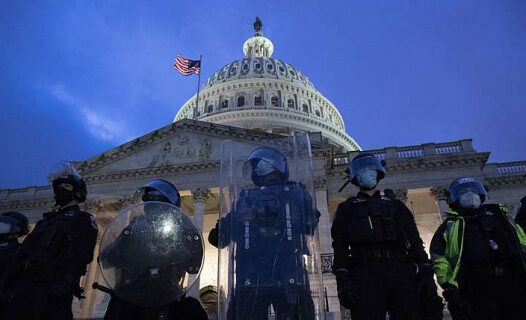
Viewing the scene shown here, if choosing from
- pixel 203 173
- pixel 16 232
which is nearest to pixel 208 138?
pixel 203 173

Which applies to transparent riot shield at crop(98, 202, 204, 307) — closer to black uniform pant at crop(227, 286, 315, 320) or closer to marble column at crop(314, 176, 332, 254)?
black uniform pant at crop(227, 286, 315, 320)

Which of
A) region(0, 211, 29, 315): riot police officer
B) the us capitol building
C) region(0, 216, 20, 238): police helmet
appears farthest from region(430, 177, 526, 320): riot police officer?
the us capitol building

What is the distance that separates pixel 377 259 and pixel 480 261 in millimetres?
1670

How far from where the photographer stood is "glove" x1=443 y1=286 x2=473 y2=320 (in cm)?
518

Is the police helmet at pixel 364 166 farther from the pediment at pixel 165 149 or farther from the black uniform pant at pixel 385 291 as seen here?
the pediment at pixel 165 149

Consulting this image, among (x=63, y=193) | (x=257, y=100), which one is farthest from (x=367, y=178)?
(x=257, y=100)

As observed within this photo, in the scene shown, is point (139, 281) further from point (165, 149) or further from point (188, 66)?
point (188, 66)

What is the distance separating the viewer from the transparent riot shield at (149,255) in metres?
4.34

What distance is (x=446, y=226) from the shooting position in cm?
625

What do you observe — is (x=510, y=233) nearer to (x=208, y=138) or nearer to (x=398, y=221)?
(x=398, y=221)

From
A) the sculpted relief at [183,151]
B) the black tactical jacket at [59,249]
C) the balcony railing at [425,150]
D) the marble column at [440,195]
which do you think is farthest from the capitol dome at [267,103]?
the black tactical jacket at [59,249]

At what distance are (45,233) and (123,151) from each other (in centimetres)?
2407

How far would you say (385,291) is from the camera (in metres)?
4.95

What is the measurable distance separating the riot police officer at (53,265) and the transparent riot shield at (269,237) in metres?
2.14
